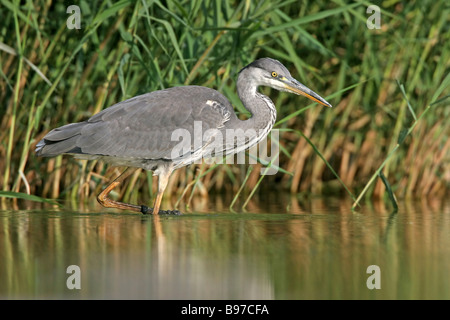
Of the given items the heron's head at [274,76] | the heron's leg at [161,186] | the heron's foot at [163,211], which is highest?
the heron's head at [274,76]

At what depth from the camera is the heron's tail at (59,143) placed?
18.8 ft

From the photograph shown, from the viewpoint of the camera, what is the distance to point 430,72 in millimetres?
7371

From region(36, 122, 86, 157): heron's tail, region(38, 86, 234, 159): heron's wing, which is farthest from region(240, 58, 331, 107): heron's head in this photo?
region(36, 122, 86, 157): heron's tail

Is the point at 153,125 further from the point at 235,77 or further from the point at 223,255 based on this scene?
the point at 223,255

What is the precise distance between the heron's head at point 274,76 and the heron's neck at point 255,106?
90 millimetres

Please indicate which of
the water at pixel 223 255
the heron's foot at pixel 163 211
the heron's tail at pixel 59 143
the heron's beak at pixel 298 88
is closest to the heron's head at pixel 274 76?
the heron's beak at pixel 298 88

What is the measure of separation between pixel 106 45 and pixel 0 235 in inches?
85.9

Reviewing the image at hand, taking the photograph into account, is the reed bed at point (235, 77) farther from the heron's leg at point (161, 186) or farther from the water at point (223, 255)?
the water at point (223, 255)

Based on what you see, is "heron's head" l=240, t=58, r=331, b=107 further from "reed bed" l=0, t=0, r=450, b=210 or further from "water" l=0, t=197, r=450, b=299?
"water" l=0, t=197, r=450, b=299

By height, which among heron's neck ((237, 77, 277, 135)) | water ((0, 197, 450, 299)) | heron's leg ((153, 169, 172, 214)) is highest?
heron's neck ((237, 77, 277, 135))

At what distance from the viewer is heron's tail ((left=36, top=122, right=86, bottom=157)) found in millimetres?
5719

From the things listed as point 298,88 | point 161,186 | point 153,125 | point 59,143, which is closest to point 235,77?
point 298,88
